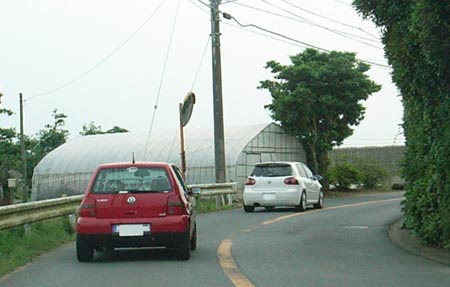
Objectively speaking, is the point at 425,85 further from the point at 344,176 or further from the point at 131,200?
the point at 344,176

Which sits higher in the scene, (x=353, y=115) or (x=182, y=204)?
(x=353, y=115)

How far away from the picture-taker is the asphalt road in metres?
10.6

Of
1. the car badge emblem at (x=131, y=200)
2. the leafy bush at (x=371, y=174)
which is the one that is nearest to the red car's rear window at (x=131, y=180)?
the car badge emblem at (x=131, y=200)

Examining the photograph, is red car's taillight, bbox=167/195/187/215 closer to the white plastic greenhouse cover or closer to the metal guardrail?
the metal guardrail

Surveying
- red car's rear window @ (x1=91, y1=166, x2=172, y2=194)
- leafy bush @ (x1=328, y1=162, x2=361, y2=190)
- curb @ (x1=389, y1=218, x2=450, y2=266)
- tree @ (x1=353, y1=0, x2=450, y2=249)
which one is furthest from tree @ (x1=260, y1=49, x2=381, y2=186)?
red car's rear window @ (x1=91, y1=166, x2=172, y2=194)

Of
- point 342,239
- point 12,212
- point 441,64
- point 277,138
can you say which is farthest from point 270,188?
point 277,138

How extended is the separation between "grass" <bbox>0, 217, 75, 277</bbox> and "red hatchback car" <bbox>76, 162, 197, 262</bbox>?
46.8 inches

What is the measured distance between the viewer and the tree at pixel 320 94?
1508 inches

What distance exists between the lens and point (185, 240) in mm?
12578

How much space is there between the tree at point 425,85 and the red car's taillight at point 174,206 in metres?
4.10

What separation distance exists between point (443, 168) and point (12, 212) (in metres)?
7.41

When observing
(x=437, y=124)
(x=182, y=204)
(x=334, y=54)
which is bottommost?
(x=182, y=204)

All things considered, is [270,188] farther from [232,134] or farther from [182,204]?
[232,134]

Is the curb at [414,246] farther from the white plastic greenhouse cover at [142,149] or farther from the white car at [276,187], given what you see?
the white plastic greenhouse cover at [142,149]
